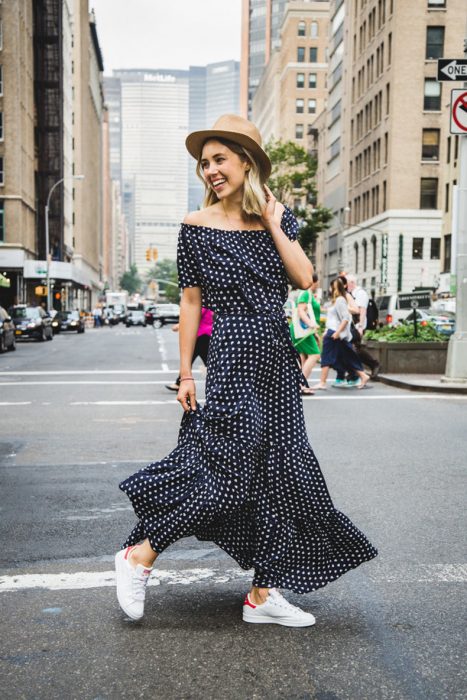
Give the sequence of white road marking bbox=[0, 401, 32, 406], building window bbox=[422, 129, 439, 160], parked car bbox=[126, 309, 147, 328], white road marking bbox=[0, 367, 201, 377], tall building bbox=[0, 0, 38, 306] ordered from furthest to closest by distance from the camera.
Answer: parked car bbox=[126, 309, 147, 328]
building window bbox=[422, 129, 439, 160]
tall building bbox=[0, 0, 38, 306]
white road marking bbox=[0, 367, 201, 377]
white road marking bbox=[0, 401, 32, 406]

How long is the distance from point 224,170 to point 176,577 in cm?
187

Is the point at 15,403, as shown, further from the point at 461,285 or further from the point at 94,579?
the point at 94,579

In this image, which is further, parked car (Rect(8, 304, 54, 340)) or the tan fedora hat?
parked car (Rect(8, 304, 54, 340))

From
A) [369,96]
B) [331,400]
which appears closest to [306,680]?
[331,400]

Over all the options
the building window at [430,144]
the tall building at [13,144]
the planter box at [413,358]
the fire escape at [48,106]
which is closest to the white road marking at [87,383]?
the planter box at [413,358]

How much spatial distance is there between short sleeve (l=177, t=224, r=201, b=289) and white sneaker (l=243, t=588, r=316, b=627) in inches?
49.9

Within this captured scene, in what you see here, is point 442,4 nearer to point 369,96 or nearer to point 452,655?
point 369,96

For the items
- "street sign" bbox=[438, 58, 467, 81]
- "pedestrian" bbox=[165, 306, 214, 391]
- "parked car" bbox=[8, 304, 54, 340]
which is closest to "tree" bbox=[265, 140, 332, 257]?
"parked car" bbox=[8, 304, 54, 340]

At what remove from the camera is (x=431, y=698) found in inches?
104

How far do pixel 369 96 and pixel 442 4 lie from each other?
9757mm

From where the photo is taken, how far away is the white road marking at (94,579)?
3709mm

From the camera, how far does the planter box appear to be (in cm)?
1528

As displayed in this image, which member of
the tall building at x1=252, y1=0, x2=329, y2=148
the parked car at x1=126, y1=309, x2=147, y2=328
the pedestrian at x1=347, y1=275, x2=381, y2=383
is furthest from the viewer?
the tall building at x1=252, y1=0, x2=329, y2=148

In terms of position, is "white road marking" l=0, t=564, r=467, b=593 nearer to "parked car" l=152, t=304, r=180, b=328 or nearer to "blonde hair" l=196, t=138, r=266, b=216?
"blonde hair" l=196, t=138, r=266, b=216
